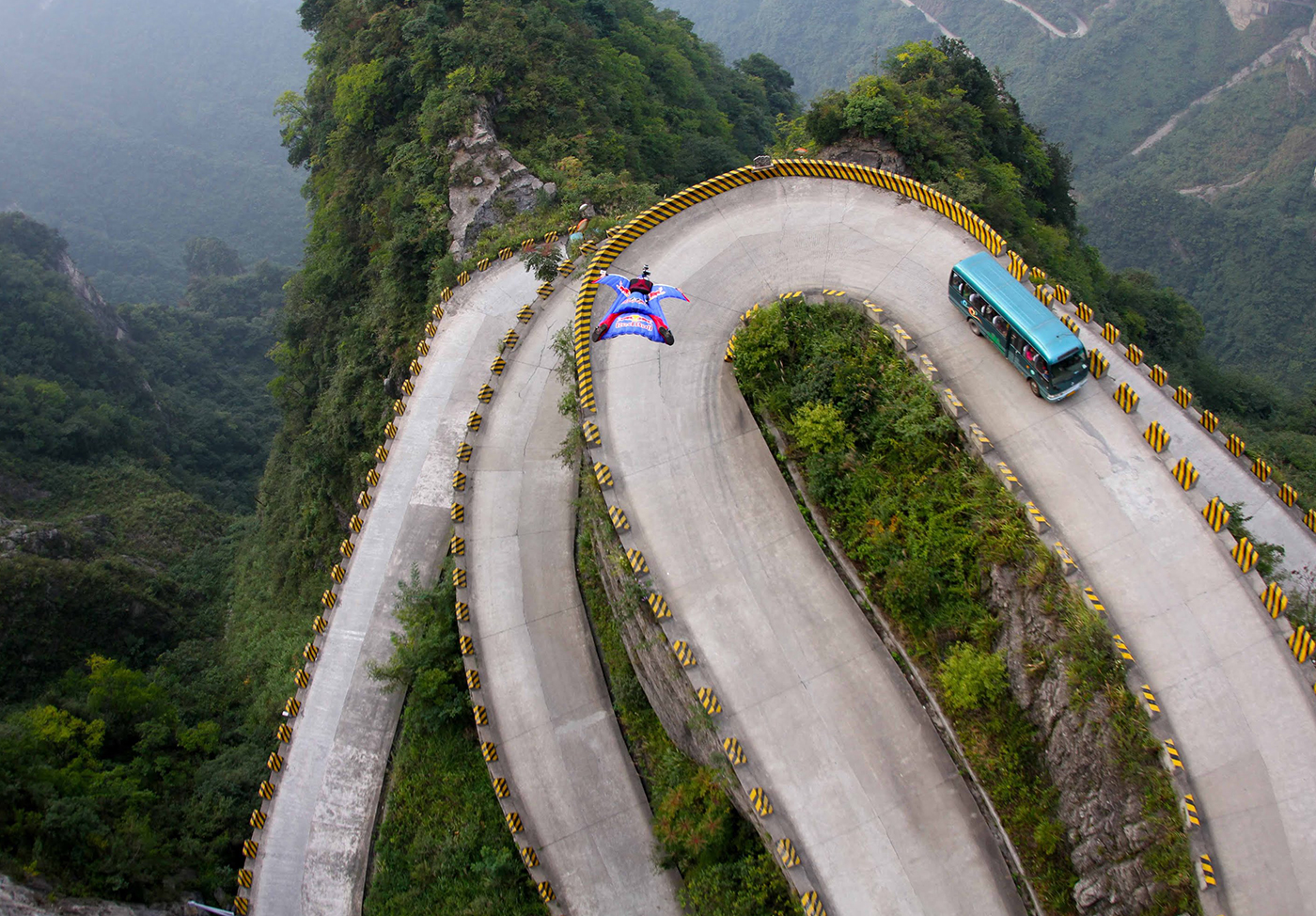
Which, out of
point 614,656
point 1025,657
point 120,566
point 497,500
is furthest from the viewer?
point 120,566

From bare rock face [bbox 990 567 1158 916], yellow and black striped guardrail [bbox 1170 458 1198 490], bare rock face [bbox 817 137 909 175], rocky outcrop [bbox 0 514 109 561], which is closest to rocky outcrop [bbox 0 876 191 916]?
rocky outcrop [bbox 0 514 109 561]

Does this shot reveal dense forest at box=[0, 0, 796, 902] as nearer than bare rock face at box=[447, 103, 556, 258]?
Yes

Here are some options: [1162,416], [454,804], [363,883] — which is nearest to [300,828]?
[363,883]

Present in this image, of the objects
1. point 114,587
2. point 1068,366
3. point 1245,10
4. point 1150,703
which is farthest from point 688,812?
point 1245,10

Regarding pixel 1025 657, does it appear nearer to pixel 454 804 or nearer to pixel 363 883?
pixel 454 804

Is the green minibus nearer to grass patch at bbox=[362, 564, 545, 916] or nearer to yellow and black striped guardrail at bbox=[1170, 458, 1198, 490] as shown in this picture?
yellow and black striped guardrail at bbox=[1170, 458, 1198, 490]

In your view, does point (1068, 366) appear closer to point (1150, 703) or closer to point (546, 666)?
point (1150, 703)
